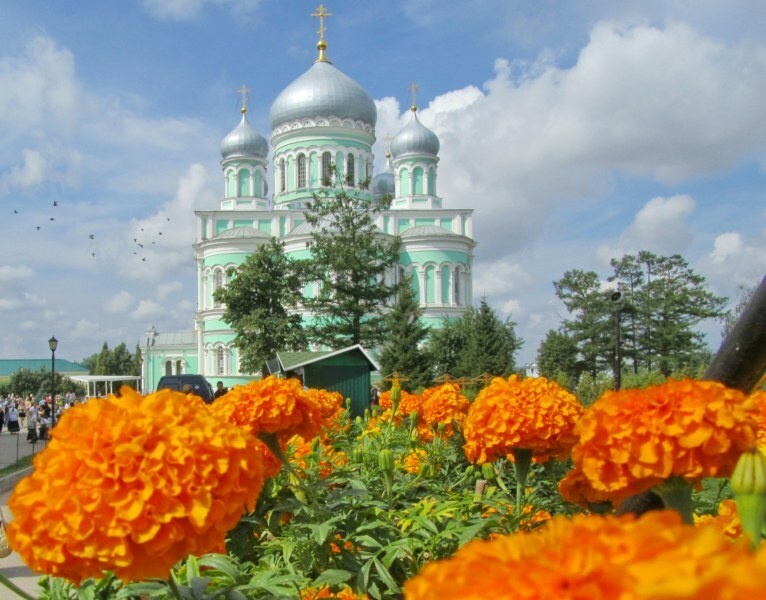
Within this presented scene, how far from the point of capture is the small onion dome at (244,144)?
5575 centimetres

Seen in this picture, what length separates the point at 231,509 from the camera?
73.6 inches

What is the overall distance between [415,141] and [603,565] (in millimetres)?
56270

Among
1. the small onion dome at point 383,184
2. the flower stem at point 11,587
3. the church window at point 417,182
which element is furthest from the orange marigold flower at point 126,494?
the small onion dome at point 383,184

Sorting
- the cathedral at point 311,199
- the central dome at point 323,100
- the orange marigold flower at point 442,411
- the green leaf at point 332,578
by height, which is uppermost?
the central dome at point 323,100

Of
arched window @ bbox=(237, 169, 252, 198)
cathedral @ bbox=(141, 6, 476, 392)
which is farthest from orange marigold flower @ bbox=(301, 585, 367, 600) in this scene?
arched window @ bbox=(237, 169, 252, 198)

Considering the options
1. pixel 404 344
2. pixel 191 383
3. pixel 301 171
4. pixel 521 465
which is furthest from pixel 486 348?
pixel 521 465

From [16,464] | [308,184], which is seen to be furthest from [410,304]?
[16,464]

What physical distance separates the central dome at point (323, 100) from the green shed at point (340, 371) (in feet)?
120

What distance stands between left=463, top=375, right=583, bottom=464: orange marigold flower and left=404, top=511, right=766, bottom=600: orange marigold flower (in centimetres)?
264

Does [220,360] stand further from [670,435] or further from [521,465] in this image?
[670,435]

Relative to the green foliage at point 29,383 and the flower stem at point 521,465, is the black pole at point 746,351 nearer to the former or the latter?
the flower stem at point 521,465

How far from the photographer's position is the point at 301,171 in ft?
172

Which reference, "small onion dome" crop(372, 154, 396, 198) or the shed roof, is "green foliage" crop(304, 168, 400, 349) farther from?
"small onion dome" crop(372, 154, 396, 198)

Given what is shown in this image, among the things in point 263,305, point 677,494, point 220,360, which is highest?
point 263,305
